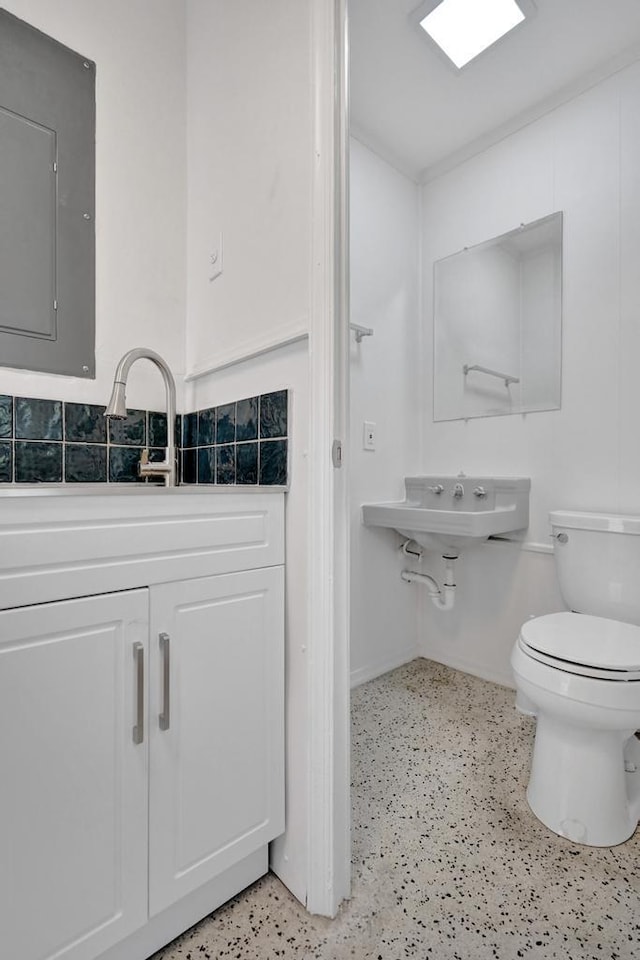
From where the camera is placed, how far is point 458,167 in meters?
2.25

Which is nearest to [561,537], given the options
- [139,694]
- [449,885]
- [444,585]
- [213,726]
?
[444,585]

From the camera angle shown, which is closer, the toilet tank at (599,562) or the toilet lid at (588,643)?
the toilet lid at (588,643)

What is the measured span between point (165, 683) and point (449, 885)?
83 centimetres

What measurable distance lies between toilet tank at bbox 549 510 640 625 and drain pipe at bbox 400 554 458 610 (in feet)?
1.63

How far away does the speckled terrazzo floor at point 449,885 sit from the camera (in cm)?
95

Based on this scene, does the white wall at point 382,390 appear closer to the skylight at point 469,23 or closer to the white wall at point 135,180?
the skylight at point 469,23

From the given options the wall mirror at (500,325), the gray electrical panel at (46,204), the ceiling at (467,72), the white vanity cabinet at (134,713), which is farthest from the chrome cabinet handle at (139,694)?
the ceiling at (467,72)

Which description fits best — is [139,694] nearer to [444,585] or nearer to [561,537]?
[561,537]

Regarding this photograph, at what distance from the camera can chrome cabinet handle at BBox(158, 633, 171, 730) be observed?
90 cm

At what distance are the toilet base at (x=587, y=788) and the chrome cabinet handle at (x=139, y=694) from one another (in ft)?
3.49

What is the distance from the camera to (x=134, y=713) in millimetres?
863

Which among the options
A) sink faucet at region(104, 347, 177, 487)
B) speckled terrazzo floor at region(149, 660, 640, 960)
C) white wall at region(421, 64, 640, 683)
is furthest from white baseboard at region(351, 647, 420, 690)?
sink faucet at region(104, 347, 177, 487)

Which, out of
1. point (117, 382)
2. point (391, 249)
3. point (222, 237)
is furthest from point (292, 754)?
point (391, 249)

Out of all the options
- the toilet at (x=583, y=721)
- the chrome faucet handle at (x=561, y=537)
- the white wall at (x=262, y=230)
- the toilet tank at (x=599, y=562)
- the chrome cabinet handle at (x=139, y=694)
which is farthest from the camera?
the chrome faucet handle at (x=561, y=537)
